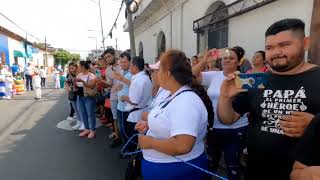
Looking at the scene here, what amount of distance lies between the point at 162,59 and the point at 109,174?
2.86 meters

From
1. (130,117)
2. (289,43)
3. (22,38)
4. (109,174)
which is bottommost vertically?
(109,174)

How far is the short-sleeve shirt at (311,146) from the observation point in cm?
137

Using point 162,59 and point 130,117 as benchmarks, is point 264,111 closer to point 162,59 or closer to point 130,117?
point 162,59

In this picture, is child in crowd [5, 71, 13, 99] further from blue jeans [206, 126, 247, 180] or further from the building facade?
blue jeans [206, 126, 247, 180]

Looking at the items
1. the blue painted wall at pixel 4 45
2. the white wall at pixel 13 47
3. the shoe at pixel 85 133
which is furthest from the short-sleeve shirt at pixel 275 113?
the white wall at pixel 13 47

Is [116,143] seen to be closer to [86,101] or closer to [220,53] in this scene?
[86,101]

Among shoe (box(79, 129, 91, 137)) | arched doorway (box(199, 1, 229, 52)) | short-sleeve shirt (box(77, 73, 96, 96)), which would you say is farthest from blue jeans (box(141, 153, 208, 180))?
arched doorway (box(199, 1, 229, 52))

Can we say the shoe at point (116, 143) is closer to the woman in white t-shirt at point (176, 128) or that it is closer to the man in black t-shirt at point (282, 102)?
the woman in white t-shirt at point (176, 128)

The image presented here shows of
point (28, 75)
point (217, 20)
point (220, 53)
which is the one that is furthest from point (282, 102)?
point (28, 75)

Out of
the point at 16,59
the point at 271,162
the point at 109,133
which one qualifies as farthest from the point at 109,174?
the point at 16,59

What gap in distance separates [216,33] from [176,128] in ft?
26.1

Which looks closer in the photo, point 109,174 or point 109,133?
point 109,174

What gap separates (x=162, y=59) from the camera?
2.29 m

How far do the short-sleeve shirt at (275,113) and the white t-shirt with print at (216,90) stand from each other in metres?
1.09
